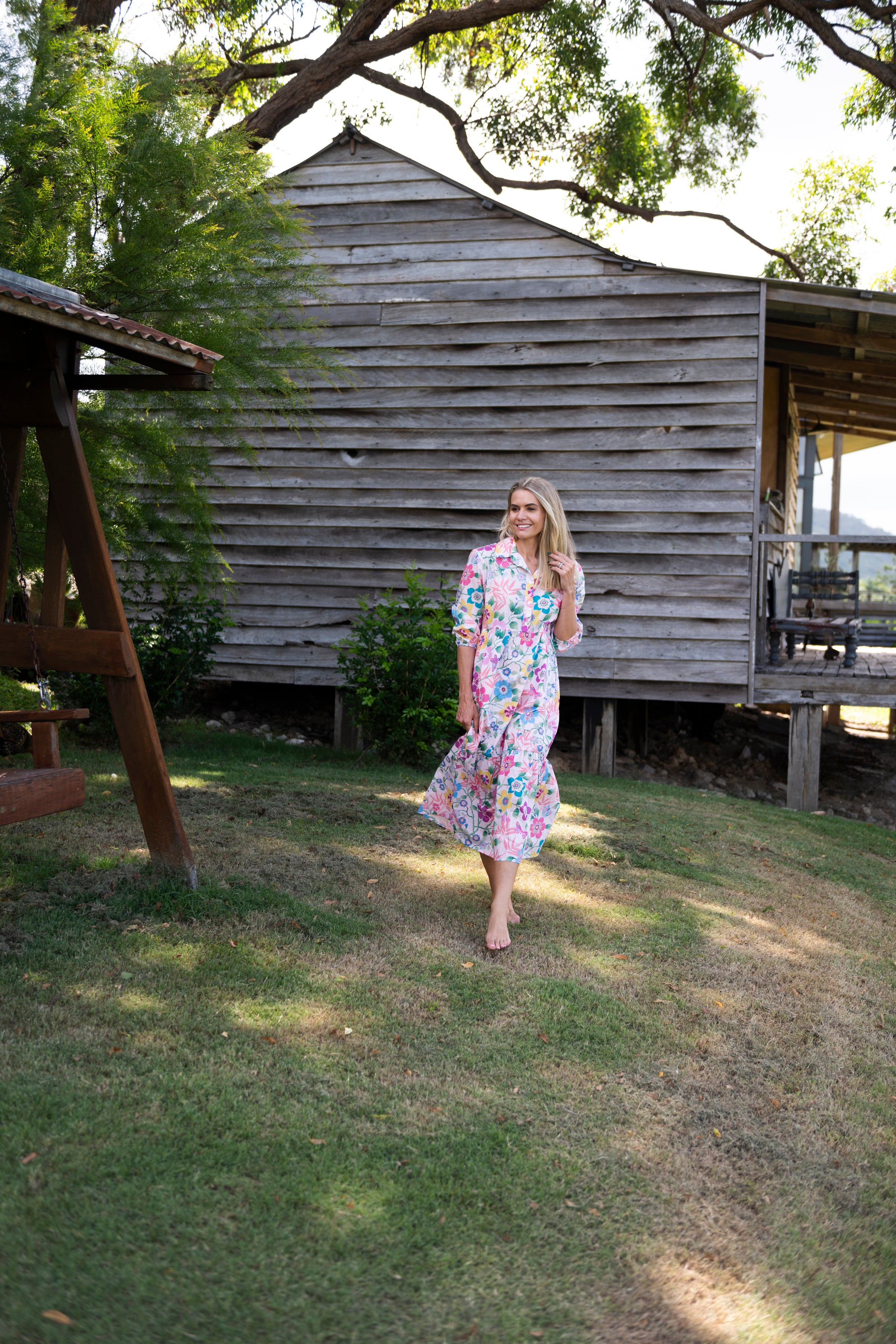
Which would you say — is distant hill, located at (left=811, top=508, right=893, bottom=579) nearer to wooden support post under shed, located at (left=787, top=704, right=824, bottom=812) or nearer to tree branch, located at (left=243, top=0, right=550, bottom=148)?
tree branch, located at (left=243, top=0, right=550, bottom=148)

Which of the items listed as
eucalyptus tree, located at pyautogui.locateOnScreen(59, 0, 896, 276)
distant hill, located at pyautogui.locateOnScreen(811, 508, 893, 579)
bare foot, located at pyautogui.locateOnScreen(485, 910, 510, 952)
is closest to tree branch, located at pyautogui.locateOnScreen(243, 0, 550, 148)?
eucalyptus tree, located at pyautogui.locateOnScreen(59, 0, 896, 276)

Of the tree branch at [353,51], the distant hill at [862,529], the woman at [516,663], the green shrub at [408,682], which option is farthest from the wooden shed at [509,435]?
the distant hill at [862,529]

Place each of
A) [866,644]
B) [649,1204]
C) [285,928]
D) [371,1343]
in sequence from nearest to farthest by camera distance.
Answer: [371,1343] < [649,1204] < [285,928] < [866,644]

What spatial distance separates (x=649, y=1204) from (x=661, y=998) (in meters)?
1.25

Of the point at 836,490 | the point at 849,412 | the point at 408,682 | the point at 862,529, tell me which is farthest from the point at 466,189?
the point at 862,529

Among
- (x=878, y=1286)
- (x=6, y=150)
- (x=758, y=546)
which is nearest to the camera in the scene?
(x=878, y=1286)

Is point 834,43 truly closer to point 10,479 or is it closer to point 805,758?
point 805,758

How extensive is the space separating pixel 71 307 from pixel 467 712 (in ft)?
6.46

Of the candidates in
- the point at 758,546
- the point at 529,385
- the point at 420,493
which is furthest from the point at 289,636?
the point at 758,546

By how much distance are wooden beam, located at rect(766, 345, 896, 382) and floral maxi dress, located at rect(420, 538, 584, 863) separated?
731cm

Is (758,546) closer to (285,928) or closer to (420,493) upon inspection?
(420,493)

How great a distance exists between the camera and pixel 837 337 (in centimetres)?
923

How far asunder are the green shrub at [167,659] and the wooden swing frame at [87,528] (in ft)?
11.8

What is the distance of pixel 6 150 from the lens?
5711 mm
